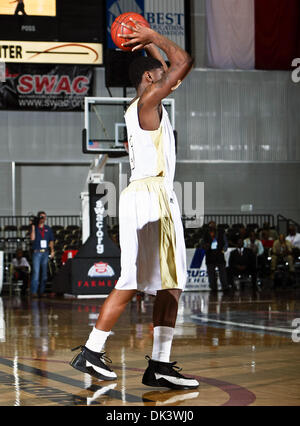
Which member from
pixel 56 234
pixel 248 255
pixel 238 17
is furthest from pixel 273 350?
pixel 238 17

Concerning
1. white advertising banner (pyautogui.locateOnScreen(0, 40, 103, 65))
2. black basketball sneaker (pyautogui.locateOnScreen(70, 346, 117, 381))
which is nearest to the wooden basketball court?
black basketball sneaker (pyautogui.locateOnScreen(70, 346, 117, 381))

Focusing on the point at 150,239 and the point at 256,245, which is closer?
the point at 150,239

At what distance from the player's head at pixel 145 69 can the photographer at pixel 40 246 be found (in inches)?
448

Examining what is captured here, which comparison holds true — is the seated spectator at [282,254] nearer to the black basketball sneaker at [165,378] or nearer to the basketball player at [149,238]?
the basketball player at [149,238]

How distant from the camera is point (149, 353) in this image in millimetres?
5875

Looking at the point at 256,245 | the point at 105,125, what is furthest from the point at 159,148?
the point at 256,245

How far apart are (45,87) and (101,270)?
11.1 meters

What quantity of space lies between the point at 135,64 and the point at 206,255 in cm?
1211

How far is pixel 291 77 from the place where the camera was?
25.8 m

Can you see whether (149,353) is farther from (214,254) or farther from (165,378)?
(214,254)

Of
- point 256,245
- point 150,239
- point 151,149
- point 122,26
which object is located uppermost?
point 122,26

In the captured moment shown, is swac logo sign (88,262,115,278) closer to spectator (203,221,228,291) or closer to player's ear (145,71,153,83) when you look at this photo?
spectator (203,221,228,291)

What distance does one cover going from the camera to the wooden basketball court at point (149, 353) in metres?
3.85

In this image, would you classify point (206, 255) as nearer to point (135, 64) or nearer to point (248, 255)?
point (248, 255)
